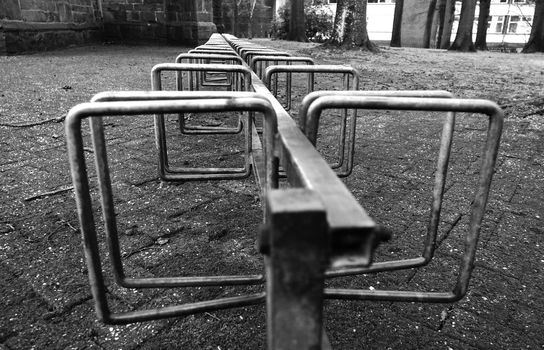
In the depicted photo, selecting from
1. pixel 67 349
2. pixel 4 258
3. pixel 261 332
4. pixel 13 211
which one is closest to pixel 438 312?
pixel 261 332

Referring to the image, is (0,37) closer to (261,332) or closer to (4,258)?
(4,258)

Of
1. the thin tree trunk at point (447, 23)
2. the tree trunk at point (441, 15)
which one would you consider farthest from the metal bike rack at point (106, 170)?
the tree trunk at point (441, 15)

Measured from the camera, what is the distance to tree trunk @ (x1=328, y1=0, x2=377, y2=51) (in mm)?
12016

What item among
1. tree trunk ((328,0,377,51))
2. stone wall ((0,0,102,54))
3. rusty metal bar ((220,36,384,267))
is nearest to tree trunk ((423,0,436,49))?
tree trunk ((328,0,377,51))

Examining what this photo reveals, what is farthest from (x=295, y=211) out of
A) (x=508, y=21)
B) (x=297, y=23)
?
(x=508, y=21)

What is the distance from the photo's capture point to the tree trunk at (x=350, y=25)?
1202cm

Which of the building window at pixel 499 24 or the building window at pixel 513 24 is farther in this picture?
the building window at pixel 499 24

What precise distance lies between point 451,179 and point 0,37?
34.3 feet

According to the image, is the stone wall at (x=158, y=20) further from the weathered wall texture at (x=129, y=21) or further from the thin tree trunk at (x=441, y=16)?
the thin tree trunk at (x=441, y=16)

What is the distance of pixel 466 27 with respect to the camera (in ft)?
58.9

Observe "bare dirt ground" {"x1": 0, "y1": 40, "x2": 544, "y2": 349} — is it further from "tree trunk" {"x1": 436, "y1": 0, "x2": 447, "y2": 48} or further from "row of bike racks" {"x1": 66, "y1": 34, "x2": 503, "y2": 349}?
"tree trunk" {"x1": 436, "y1": 0, "x2": 447, "y2": 48}

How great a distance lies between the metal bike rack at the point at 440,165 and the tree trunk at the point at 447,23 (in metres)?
27.0

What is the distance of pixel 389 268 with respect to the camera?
1.55 meters

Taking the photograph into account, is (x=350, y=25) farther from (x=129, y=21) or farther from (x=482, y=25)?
(x=482, y=25)
